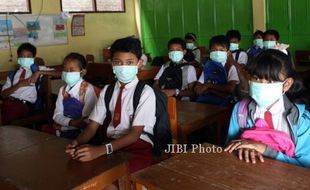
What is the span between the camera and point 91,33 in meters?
7.01

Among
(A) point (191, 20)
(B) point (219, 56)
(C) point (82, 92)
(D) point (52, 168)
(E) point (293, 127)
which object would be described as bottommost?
(D) point (52, 168)

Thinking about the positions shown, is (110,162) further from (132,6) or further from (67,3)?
(132,6)

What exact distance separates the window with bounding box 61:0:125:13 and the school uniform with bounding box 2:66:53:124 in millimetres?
3246

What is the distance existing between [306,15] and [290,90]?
160 inches

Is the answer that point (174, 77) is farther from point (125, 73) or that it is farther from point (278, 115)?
point (278, 115)

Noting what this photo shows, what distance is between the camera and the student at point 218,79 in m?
3.04

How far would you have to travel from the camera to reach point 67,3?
657 centimetres

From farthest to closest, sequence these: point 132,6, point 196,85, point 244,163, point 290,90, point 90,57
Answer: point 132,6, point 90,57, point 196,85, point 290,90, point 244,163

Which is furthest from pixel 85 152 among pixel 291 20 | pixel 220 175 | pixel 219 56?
pixel 291 20

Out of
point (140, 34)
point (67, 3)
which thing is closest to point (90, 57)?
point (67, 3)

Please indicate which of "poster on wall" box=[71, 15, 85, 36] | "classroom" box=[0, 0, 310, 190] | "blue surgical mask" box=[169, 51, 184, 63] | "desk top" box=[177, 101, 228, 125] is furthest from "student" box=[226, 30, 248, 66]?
"poster on wall" box=[71, 15, 85, 36]

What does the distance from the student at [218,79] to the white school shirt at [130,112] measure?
123 centimetres

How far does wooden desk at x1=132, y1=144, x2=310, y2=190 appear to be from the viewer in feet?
3.69

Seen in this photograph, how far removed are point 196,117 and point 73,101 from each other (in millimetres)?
909
